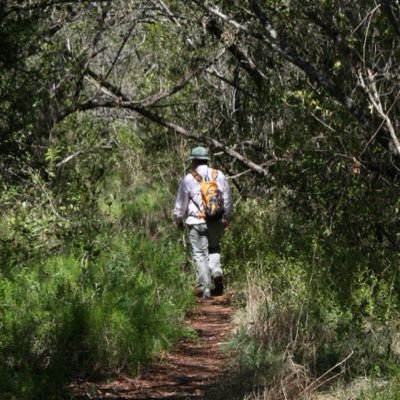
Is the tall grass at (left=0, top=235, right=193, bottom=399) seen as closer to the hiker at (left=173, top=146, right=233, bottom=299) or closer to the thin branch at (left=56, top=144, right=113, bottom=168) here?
the hiker at (left=173, top=146, right=233, bottom=299)

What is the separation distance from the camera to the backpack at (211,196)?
10.6 meters

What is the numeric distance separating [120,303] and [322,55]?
3.36 m

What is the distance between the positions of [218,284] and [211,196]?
979 millimetres

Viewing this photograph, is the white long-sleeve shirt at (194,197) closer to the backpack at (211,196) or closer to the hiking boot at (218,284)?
the backpack at (211,196)

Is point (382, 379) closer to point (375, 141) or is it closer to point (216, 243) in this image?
point (375, 141)

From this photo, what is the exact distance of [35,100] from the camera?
31.8 ft

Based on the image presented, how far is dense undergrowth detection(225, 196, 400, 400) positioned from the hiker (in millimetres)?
481

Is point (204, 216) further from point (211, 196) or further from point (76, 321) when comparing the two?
point (76, 321)

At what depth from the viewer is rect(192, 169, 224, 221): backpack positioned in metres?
10.6

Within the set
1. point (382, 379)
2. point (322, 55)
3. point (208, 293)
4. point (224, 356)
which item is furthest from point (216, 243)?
point (382, 379)

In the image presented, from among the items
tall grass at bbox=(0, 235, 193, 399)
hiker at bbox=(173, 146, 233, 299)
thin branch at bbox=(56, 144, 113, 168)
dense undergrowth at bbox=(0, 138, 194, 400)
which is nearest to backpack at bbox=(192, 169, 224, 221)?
hiker at bbox=(173, 146, 233, 299)

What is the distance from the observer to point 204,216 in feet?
35.4

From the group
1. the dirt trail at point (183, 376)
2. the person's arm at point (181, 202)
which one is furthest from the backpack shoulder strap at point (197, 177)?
the dirt trail at point (183, 376)

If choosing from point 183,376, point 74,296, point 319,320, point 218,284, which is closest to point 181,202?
point 218,284
